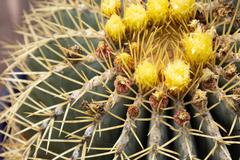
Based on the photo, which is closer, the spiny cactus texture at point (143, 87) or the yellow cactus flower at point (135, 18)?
the spiny cactus texture at point (143, 87)

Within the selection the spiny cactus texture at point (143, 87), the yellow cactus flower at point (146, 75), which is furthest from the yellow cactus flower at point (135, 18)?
the yellow cactus flower at point (146, 75)

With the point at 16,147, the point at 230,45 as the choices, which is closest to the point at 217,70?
the point at 230,45

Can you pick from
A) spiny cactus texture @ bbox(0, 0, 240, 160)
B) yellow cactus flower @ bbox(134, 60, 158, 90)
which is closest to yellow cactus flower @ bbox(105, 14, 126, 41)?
spiny cactus texture @ bbox(0, 0, 240, 160)

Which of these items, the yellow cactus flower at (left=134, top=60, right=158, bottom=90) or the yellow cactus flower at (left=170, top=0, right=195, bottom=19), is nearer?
the yellow cactus flower at (left=134, top=60, right=158, bottom=90)

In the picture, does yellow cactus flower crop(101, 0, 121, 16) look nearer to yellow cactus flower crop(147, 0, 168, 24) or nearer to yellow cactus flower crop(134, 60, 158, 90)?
yellow cactus flower crop(147, 0, 168, 24)

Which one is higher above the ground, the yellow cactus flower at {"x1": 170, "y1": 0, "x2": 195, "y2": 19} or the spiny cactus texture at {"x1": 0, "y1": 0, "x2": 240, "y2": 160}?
the yellow cactus flower at {"x1": 170, "y1": 0, "x2": 195, "y2": 19}

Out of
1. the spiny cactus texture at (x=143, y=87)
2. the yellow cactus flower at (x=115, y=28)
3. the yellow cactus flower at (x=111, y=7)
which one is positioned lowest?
the spiny cactus texture at (x=143, y=87)

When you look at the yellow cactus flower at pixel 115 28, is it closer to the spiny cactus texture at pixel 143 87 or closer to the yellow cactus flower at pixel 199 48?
the spiny cactus texture at pixel 143 87
